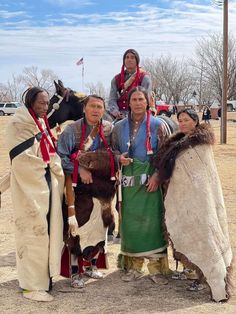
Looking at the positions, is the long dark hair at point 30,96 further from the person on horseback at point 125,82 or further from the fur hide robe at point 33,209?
the person on horseback at point 125,82

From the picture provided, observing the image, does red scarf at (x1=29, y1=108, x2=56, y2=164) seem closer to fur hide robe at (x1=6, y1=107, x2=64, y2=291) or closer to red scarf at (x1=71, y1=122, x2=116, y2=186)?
fur hide robe at (x1=6, y1=107, x2=64, y2=291)

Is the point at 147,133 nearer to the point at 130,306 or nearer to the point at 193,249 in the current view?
the point at 193,249

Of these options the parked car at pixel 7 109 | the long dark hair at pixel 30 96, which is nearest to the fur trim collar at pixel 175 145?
the long dark hair at pixel 30 96

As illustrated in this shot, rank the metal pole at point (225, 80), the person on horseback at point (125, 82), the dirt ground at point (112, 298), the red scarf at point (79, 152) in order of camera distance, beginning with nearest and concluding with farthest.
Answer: the dirt ground at point (112, 298), the red scarf at point (79, 152), the person on horseback at point (125, 82), the metal pole at point (225, 80)

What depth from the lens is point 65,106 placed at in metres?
5.73

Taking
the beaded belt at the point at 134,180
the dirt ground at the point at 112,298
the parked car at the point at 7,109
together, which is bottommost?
the parked car at the point at 7,109

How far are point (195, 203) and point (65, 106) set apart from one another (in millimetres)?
2249

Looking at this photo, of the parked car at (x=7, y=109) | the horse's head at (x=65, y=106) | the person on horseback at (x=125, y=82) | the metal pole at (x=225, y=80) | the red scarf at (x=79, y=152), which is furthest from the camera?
the parked car at (x=7, y=109)

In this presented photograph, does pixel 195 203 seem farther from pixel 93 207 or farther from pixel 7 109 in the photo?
pixel 7 109

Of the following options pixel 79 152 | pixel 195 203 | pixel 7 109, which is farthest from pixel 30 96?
pixel 7 109

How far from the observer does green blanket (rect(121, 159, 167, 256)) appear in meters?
4.36

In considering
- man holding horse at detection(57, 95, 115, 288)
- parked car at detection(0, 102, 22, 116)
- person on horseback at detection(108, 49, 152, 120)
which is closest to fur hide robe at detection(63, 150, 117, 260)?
man holding horse at detection(57, 95, 115, 288)

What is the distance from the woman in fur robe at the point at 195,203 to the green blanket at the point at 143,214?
18 centimetres

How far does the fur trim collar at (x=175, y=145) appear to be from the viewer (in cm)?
407
